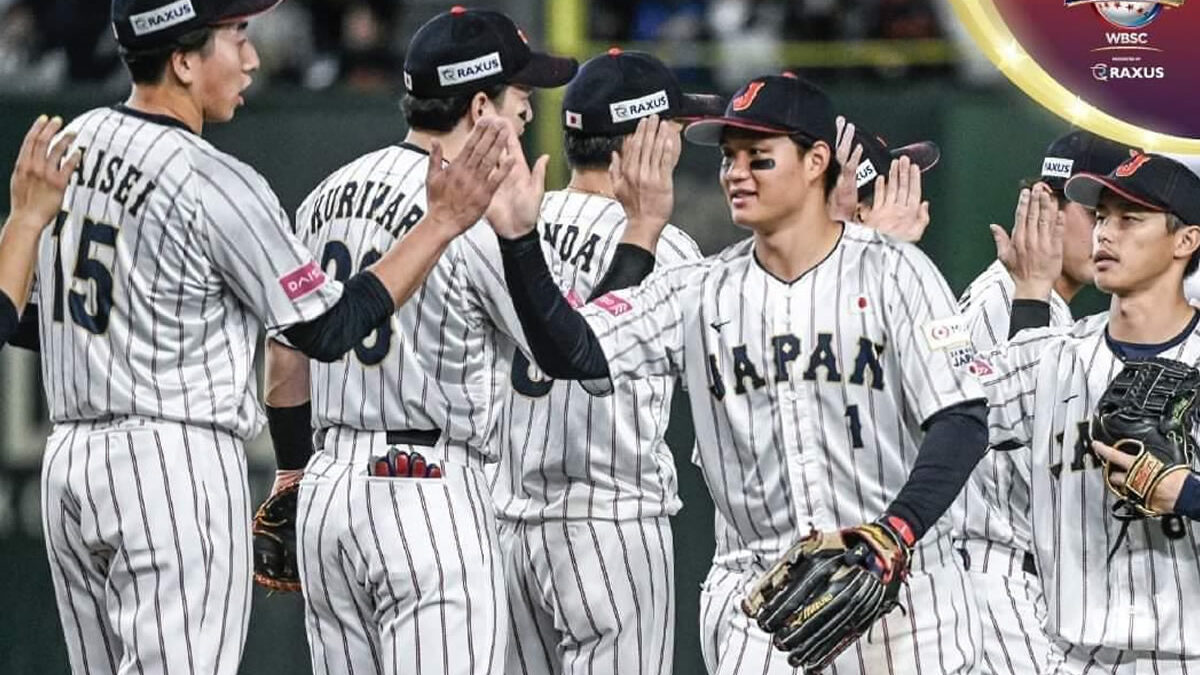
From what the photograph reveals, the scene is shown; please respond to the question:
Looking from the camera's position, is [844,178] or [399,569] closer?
[844,178]

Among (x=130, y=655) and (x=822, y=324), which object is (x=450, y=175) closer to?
(x=822, y=324)

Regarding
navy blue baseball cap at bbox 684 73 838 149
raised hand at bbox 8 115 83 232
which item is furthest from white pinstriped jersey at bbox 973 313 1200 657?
raised hand at bbox 8 115 83 232

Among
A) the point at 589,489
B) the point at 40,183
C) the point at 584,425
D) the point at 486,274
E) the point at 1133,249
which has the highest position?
the point at 40,183

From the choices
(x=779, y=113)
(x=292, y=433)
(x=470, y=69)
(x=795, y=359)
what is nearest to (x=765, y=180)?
(x=779, y=113)

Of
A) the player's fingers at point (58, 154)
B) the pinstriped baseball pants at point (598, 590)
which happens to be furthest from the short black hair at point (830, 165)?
the player's fingers at point (58, 154)

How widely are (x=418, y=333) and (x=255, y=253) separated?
0.71 m

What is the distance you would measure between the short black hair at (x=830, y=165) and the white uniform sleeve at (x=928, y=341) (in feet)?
1.06

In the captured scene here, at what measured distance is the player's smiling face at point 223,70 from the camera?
530cm

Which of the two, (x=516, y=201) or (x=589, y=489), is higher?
(x=516, y=201)

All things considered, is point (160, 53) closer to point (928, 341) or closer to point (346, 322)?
point (346, 322)

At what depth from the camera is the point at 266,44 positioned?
36.4 ft

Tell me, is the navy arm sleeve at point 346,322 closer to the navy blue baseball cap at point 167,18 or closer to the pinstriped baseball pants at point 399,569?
the pinstriped baseball pants at point 399,569

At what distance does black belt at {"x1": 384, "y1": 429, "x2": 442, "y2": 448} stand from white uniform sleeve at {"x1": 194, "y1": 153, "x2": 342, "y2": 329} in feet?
2.18

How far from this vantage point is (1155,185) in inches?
215
